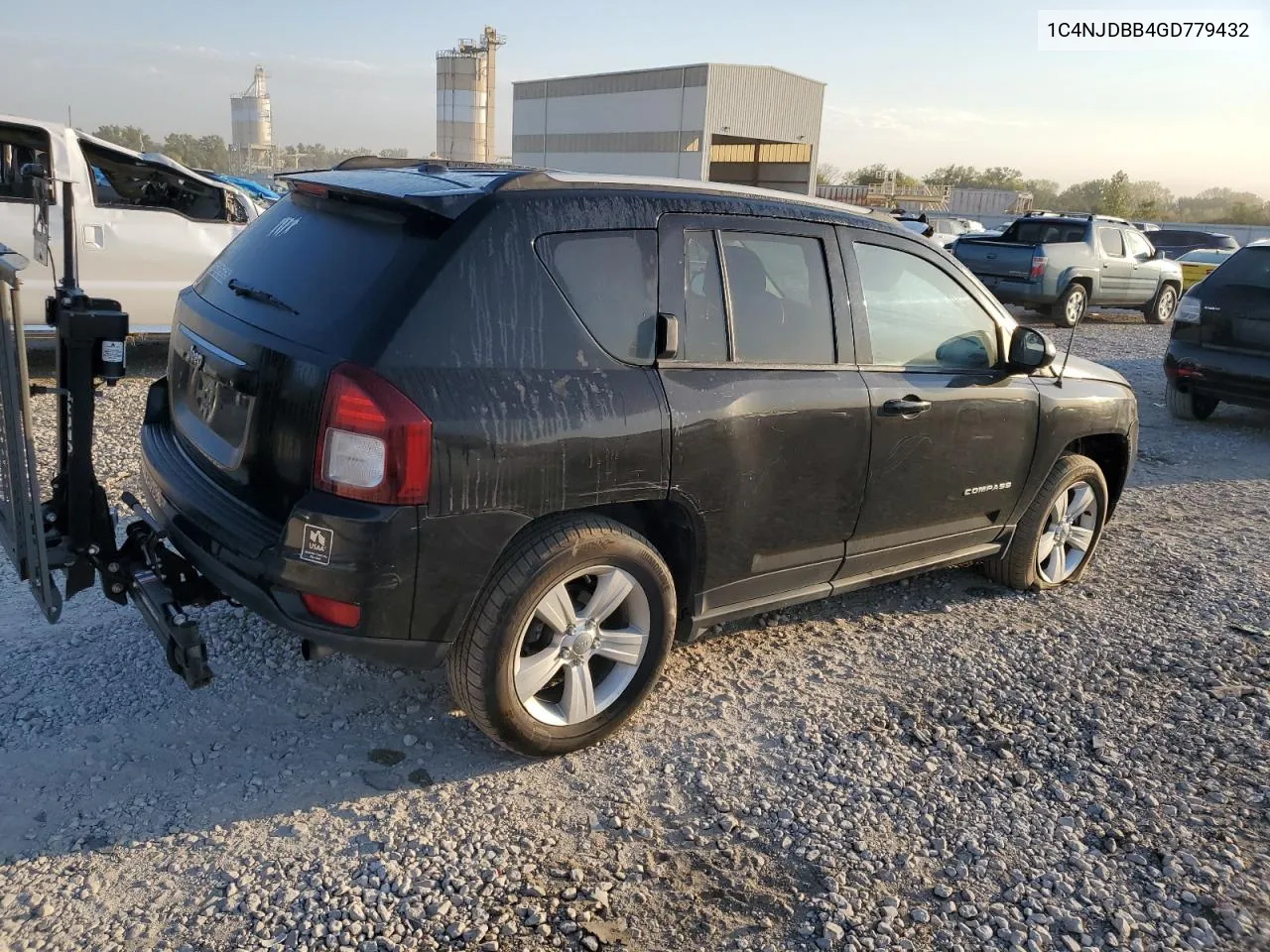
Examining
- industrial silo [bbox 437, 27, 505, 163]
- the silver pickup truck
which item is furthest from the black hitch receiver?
industrial silo [bbox 437, 27, 505, 163]

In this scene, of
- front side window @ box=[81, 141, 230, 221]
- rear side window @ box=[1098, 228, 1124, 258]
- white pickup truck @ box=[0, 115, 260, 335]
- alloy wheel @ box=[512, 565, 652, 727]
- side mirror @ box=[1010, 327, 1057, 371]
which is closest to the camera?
alloy wheel @ box=[512, 565, 652, 727]

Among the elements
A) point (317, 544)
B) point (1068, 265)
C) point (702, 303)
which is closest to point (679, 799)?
point (317, 544)

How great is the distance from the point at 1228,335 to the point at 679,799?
785 centimetres

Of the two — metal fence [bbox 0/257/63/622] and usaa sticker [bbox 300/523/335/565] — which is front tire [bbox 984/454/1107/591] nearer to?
usaa sticker [bbox 300/523/335/565]

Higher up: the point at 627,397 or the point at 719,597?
the point at 627,397

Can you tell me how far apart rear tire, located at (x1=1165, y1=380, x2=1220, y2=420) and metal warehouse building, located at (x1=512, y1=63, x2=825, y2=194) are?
4364cm

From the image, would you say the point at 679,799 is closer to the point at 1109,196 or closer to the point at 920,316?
the point at 920,316

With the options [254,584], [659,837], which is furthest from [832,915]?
[254,584]

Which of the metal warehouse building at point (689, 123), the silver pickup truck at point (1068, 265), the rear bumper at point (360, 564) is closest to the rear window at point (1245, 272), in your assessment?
the silver pickup truck at point (1068, 265)

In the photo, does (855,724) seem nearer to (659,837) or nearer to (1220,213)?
(659,837)

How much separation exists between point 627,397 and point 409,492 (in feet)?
2.53

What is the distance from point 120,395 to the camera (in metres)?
7.72

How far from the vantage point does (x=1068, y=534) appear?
5098mm

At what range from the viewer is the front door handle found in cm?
388
